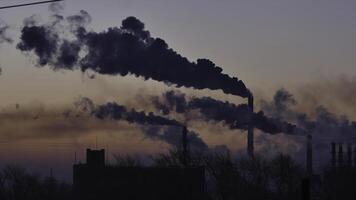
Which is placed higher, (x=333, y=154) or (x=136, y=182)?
(x=333, y=154)

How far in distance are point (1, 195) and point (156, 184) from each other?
2653cm

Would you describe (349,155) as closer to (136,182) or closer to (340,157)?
(340,157)

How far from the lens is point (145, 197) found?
251ft

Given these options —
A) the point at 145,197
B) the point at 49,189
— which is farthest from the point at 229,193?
the point at 49,189

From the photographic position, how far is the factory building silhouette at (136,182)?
251 ft

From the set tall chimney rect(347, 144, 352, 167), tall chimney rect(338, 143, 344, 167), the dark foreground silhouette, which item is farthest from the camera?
tall chimney rect(347, 144, 352, 167)

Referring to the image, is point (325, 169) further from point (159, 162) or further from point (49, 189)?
point (49, 189)

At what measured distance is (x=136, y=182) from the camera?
255 feet

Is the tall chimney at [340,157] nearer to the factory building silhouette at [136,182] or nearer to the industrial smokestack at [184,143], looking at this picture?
the industrial smokestack at [184,143]

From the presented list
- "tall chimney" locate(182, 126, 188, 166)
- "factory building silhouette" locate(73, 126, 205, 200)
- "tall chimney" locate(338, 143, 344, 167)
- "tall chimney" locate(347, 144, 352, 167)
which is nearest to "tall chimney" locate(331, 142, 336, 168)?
"tall chimney" locate(338, 143, 344, 167)

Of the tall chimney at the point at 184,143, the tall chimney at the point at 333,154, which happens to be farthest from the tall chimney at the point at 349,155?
the tall chimney at the point at 184,143

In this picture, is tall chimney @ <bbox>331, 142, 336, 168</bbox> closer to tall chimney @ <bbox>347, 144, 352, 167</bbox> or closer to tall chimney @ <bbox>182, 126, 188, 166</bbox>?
Answer: tall chimney @ <bbox>347, 144, 352, 167</bbox>

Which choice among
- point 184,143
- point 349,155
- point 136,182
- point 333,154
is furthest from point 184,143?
point 349,155

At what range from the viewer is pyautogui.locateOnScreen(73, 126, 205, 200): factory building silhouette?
76375mm
